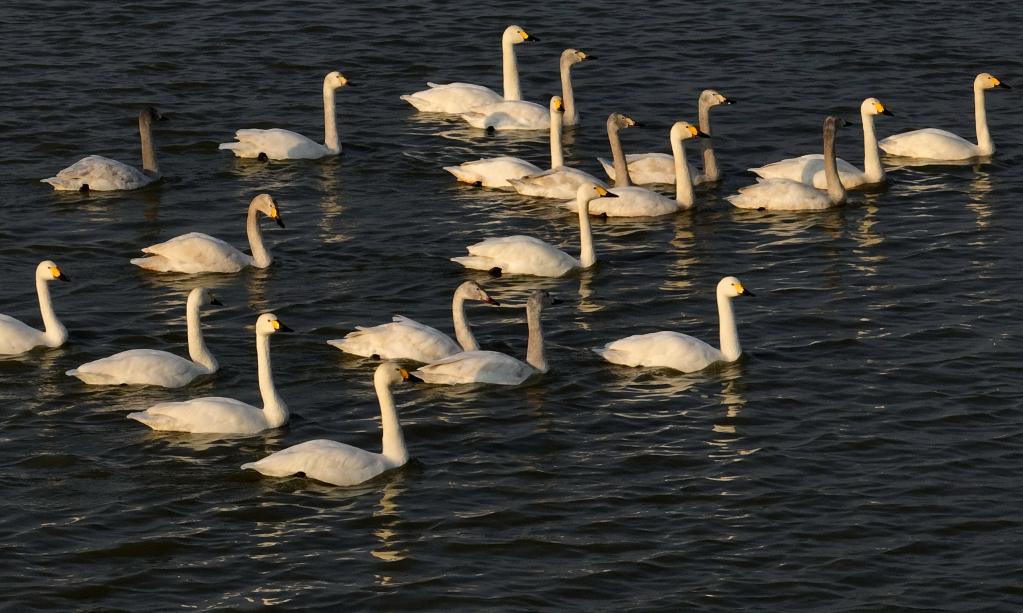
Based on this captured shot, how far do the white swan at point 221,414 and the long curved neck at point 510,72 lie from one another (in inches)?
506

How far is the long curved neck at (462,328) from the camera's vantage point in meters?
20.8

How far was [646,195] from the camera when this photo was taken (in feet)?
86.1

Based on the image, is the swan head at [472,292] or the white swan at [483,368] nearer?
the white swan at [483,368]

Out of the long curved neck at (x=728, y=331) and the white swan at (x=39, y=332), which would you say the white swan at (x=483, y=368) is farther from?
the white swan at (x=39, y=332)

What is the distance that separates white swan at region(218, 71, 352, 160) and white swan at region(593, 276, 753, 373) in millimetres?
8708

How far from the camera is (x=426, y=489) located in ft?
58.2

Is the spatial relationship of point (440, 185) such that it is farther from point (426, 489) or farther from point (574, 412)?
point (426, 489)

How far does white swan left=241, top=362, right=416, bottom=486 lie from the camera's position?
17.5m

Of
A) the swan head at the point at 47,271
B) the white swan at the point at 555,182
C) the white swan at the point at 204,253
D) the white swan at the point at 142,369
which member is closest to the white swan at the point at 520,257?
the white swan at the point at 204,253

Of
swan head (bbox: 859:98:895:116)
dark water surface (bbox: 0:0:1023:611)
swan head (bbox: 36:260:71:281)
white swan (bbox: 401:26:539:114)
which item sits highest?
white swan (bbox: 401:26:539:114)

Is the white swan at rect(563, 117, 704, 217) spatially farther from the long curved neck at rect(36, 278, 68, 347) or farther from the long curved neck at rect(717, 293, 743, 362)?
the long curved neck at rect(36, 278, 68, 347)

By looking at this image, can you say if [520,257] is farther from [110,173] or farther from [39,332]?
[110,173]

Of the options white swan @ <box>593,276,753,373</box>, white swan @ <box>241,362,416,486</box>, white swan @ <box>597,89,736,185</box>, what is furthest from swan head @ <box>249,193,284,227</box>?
white swan @ <box>241,362,416,486</box>

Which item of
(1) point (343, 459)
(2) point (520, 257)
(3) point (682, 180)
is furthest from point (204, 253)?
(1) point (343, 459)
